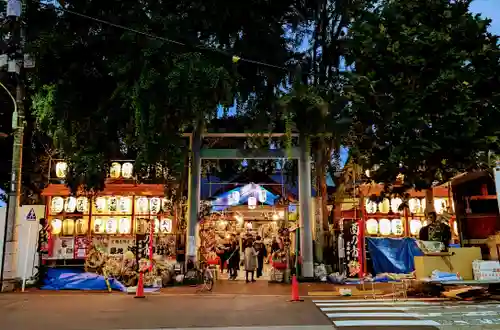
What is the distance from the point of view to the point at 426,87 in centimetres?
1353

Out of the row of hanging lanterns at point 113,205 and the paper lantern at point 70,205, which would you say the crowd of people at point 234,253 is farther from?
the paper lantern at point 70,205

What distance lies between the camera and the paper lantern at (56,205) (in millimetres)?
20234

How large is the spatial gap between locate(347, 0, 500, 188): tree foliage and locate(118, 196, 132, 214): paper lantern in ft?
38.3

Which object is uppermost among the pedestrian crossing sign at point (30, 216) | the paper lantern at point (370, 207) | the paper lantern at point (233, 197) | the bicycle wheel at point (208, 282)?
the paper lantern at point (233, 197)

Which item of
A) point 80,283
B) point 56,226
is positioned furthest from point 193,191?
point 56,226

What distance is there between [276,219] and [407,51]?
12.9 m

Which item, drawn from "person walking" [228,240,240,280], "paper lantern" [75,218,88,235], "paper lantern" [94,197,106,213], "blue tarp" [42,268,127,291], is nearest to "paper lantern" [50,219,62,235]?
"paper lantern" [75,218,88,235]

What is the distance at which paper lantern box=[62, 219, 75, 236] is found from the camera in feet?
66.6

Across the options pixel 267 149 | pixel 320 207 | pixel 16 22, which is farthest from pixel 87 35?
pixel 320 207

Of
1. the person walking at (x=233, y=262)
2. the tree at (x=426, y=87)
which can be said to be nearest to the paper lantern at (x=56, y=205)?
the person walking at (x=233, y=262)

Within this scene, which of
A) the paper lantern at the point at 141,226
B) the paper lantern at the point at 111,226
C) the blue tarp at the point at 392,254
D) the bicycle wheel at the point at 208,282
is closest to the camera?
the bicycle wheel at the point at 208,282

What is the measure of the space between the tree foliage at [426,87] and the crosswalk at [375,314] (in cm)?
467

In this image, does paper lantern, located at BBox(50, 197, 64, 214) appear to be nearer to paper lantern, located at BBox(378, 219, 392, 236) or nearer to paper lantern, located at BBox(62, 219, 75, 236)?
paper lantern, located at BBox(62, 219, 75, 236)

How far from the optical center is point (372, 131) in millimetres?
15195
